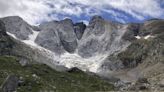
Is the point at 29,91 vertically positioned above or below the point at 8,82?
below

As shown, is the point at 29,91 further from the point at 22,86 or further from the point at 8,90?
the point at 8,90

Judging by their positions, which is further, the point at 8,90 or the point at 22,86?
the point at 22,86

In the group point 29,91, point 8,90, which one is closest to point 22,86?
point 29,91

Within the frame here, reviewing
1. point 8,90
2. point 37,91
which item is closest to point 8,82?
point 8,90

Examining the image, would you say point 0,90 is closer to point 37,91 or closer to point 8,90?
point 8,90

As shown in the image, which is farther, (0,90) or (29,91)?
(29,91)

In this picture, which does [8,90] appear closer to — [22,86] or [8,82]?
[8,82]

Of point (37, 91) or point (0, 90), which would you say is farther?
point (37, 91)

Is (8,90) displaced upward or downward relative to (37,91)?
upward

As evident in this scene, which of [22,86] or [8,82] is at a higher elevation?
[8,82]
